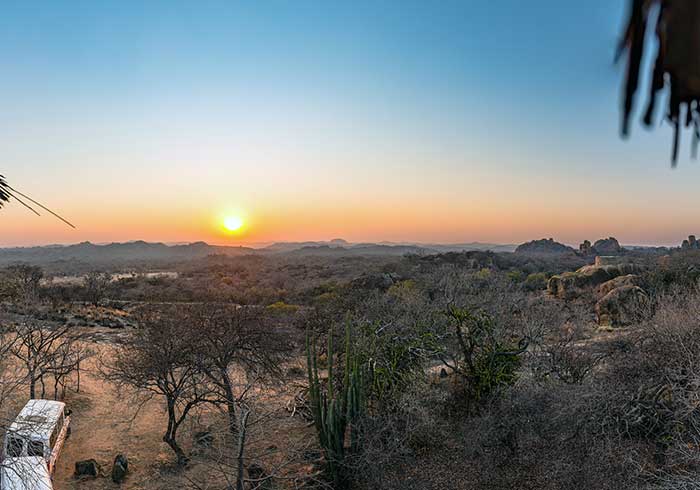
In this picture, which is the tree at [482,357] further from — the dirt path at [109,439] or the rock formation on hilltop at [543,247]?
the rock formation on hilltop at [543,247]

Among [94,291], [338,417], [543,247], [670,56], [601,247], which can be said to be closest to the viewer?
[670,56]

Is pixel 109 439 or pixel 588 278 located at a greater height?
pixel 588 278

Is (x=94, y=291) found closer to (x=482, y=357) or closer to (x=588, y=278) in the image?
(x=482, y=357)

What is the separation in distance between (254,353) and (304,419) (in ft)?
8.54

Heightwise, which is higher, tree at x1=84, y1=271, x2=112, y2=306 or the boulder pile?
the boulder pile

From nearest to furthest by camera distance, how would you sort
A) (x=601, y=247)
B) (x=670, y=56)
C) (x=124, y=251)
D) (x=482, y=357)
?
(x=670, y=56), (x=482, y=357), (x=601, y=247), (x=124, y=251)

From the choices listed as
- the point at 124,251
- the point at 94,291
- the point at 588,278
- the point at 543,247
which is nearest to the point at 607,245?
the point at 543,247

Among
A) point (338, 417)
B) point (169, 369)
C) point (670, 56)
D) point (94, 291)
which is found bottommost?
point (94, 291)

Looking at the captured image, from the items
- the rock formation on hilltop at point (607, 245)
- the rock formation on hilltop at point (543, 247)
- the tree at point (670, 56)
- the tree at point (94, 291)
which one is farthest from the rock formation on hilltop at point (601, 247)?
the tree at point (670, 56)

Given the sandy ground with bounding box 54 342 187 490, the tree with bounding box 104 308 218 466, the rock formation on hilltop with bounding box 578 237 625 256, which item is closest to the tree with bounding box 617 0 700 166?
the sandy ground with bounding box 54 342 187 490

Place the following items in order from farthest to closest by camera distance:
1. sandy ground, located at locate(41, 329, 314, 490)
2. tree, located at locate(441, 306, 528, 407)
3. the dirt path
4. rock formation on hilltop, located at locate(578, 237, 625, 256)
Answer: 1. rock formation on hilltop, located at locate(578, 237, 625, 256)
2. tree, located at locate(441, 306, 528, 407)
3. the dirt path
4. sandy ground, located at locate(41, 329, 314, 490)

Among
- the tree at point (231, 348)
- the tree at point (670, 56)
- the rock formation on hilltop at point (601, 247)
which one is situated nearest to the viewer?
the tree at point (670, 56)

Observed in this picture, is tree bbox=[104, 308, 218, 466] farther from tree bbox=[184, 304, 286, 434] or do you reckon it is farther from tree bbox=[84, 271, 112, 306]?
tree bbox=[84, 271, 112, 306]

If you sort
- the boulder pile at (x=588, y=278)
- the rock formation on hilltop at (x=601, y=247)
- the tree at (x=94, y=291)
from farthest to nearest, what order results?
the rock formation on hilltop at (x=601, y=247) → the tree at (x=94, y=291) → the boulder pile at (x=588, y=278)
